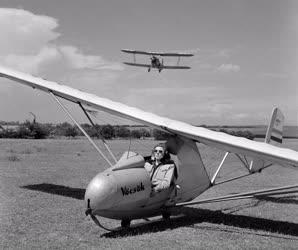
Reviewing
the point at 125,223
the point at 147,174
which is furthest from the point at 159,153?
the point at 125,223

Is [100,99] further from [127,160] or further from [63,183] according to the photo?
[63,183]

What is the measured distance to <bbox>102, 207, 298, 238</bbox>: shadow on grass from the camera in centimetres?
879

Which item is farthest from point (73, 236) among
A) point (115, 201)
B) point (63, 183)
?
point (63, 183)

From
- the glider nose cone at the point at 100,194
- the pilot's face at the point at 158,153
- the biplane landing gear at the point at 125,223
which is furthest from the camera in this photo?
the pilot's face at the point at 158,153

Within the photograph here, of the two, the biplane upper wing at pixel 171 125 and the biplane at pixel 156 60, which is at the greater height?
the biplane at pixel 156 60

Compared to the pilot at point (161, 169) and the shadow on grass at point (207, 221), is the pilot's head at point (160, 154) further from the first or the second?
the shadow on grass at point (207, 221)

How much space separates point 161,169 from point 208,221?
1.84 meters

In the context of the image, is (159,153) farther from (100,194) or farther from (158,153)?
(100,194)

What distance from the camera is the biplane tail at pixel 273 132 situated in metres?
12.7

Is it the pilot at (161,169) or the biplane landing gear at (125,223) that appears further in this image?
the pilot at (161,169)

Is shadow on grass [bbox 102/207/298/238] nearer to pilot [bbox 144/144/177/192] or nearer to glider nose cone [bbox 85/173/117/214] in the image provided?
glider nose cone [bbox 85/173/117/214]

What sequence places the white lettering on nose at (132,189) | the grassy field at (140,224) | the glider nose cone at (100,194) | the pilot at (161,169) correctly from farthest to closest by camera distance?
1. the pilot at (161,169)
2. the white lettering on nose at (132,189)
3. the grassy field at (140,224)
4. the glider nose cone at (100,194)

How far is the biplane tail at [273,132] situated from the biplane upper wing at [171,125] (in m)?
3.83

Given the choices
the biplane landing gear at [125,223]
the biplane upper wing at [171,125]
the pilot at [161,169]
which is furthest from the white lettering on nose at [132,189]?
the biplane upper wing at [171,125]
